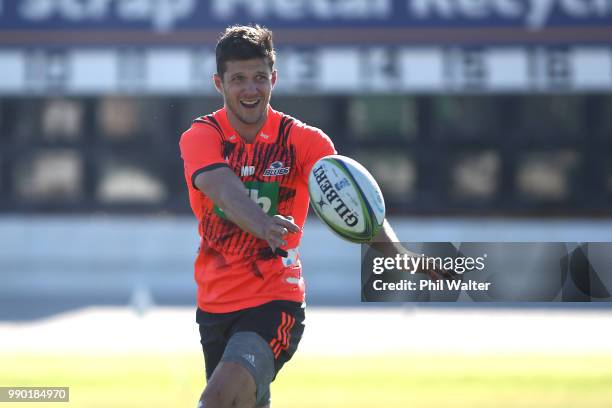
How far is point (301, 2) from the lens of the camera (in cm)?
2075

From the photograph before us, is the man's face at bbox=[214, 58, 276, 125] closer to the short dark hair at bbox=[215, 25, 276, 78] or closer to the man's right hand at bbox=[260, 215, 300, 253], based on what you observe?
the short dark hair at bbox=[215, 25, 276, 78]

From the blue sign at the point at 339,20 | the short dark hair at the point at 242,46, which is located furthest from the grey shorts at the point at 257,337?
the blue sign at the point at 339,20

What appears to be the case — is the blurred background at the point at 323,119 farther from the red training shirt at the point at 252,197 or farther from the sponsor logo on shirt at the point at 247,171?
the sponsor logo on shirt at the point at 247,171

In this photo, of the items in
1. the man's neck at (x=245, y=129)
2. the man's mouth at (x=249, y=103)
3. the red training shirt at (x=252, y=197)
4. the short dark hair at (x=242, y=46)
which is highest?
the short dark hair at (x=242, y=46)

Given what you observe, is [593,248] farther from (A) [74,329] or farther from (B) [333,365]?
(A) [74,329]

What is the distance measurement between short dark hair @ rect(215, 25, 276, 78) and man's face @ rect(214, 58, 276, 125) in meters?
0.03

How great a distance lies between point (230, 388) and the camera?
489cm

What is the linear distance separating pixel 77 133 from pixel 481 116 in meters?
7.75

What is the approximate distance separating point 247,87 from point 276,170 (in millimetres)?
437

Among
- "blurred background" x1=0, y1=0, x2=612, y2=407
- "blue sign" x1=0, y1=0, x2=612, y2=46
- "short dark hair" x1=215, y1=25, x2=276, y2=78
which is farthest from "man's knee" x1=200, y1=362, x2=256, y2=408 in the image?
"blue sign" x1=0, y1=0, x2=612, y2=46

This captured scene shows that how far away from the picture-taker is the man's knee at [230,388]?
4.82 metres

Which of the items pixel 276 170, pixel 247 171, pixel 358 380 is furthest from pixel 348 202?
pixel 358 380

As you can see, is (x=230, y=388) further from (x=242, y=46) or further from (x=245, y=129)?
(x=242, y=46)

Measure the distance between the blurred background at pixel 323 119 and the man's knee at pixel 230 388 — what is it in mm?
14915
